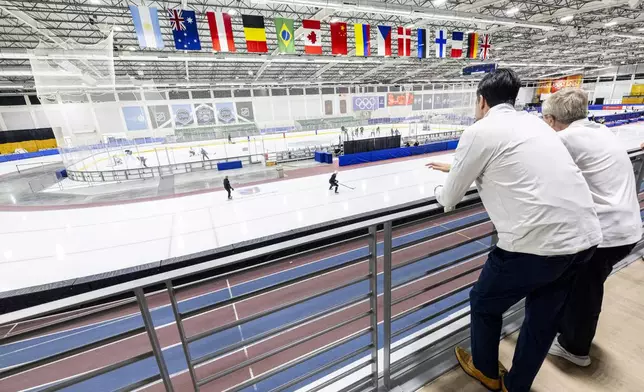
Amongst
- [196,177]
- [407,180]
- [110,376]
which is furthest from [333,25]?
[110,376]

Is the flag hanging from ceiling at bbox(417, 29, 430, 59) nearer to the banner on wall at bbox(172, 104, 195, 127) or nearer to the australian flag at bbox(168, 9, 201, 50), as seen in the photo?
the australian flag at bbox(168, 9, 201, 50)

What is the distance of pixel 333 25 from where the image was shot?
10609mm

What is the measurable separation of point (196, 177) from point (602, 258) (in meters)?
15.5

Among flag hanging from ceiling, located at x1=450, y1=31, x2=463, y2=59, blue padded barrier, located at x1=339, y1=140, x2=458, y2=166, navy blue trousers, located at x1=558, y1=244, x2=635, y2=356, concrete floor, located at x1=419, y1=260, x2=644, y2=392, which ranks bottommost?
blue padded barrier, located at x1=339, y1=140, x2=458, y2=166

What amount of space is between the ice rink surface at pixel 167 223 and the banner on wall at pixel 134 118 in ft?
23.2

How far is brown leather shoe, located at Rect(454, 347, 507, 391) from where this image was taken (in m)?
1.69

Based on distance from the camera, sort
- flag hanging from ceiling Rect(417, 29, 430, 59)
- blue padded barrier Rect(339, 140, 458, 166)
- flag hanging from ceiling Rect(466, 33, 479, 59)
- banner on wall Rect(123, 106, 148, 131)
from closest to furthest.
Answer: flag hanging from ceiling Rect(417, 29, 430, 59) → flag hanging from ceiling Rect(466, 33, 479, 59) → banner on wall Rect(123, 106, 148, 131) → blue padded barrier Rect(339, 140, 458, 166)

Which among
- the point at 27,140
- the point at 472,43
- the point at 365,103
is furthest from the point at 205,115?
the point at 472,43

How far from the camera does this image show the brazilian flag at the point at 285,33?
9.89 metres

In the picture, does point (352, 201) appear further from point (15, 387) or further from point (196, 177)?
point (196, 177)

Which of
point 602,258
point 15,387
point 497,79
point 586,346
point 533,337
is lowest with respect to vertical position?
point 15,387

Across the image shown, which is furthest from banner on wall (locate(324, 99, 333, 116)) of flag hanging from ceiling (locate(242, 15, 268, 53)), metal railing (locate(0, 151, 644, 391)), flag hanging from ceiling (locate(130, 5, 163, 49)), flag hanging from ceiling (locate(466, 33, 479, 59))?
metal railing (locate(0, 151, 644, 391))

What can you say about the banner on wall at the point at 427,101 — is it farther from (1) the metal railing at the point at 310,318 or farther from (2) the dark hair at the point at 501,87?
(2) the dark hair at the point at 501,87

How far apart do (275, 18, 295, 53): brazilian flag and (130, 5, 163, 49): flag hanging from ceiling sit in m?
3.72
